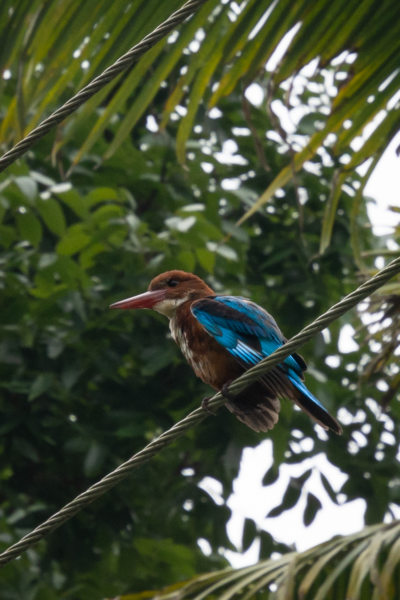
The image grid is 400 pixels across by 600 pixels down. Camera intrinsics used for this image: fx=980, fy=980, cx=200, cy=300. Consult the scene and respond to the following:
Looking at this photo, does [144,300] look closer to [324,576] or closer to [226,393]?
[226,393]

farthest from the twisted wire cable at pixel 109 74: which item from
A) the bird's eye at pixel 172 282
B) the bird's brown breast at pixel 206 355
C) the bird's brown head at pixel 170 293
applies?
the bird's eye at pixel 172 282

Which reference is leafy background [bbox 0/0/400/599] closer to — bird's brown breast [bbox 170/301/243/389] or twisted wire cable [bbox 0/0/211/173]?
bird's brown breast [bbox 170/301/243/389]

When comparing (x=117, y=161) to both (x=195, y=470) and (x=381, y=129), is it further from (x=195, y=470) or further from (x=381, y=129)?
(x=381, y=129)

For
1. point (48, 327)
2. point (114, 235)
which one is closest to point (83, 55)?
point (114, 235)

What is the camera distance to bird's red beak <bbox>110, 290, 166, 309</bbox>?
352 cm

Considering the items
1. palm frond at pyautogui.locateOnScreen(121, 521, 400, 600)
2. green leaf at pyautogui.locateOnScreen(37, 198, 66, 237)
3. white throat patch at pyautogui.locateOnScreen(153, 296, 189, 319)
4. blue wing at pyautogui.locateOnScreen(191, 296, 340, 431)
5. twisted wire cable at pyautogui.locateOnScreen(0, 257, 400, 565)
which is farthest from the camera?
green leaf at pyautogui.locateOnScreen(37, 198, 66, 237)

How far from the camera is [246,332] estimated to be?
3057mm

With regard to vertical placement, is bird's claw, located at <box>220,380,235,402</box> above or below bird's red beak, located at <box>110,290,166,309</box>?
below

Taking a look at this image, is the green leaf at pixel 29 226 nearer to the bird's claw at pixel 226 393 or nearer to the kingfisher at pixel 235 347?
the kingfisher at pixel 235 347

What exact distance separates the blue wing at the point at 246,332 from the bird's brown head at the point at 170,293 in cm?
20

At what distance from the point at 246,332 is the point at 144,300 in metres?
0.65

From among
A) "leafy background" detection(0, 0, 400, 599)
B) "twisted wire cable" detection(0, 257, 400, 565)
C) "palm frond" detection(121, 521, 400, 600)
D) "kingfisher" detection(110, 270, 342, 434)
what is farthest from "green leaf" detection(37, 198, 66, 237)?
"twisted wire cable" detection(0, 257, 400, 565)

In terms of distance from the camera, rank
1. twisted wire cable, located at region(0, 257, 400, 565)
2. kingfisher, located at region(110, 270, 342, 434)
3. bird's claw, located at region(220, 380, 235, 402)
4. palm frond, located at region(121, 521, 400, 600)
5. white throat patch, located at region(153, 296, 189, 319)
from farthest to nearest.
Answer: white throat patch, located at region(153, 296, 189, 319), kingfisher, located at region(110, 270, 342, 434), bird's claw, located at region(220, 380, 235, 402), palm frond, located at region(121, 521, 400, 600), twisted wire cable, located at region(0, 257, 400, 565)

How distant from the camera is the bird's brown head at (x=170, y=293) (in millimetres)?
3463
